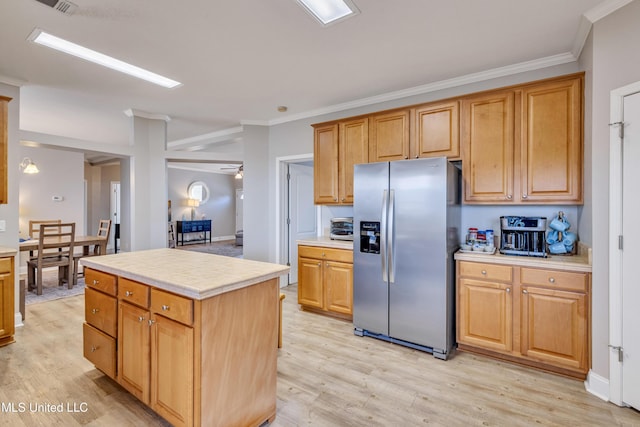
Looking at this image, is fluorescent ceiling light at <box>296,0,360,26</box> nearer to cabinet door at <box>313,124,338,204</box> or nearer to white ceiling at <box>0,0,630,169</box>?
white ceiling at <box>0,0,630,169</box>

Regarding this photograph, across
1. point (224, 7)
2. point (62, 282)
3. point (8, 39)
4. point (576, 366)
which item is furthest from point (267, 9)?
point (62, 282)

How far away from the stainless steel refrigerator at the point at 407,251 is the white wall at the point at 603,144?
3.21 feet

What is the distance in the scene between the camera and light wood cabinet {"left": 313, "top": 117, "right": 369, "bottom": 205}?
3578 mm

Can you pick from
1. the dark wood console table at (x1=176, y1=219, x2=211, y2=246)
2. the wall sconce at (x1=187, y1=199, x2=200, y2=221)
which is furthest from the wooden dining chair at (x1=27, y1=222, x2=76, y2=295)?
the wall sconce at (x1=187, y1=199, x2=200, y2=221)

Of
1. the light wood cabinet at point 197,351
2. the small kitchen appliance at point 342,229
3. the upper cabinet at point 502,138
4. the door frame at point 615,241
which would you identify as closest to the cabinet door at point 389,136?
the upper cabinet at point 502,138

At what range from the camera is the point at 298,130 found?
4.59 m

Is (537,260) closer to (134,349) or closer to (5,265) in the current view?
(134,349)

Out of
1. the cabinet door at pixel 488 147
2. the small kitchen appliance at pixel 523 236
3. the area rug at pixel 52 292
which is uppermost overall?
the cabinet door at pixel 488 147

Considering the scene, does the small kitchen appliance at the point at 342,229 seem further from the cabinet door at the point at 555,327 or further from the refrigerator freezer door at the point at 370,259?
the cabinet door at the point at 555,327

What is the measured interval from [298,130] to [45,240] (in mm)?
4374

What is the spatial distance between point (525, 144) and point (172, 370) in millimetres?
3139

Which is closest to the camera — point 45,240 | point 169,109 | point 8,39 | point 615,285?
point 615,285

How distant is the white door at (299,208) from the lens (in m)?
4.98

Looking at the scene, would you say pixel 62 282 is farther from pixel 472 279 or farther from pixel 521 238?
pixel 521 238
